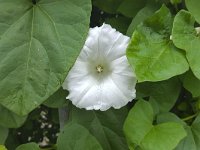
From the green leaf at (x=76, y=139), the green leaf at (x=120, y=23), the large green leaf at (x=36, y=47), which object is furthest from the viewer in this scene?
the green leaf at (x=120, y=23)

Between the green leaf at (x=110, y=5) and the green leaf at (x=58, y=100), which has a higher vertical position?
the green leaf at (x=110, y=5)

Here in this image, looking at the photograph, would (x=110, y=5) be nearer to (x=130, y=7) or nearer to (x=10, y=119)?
(x=130, y=7)

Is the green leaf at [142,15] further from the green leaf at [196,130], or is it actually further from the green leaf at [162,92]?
the green leaf at [196,130]

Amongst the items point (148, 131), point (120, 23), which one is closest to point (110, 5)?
point (120, 23)

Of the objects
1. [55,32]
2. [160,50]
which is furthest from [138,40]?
[55,32]

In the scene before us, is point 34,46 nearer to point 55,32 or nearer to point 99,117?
point 55,32

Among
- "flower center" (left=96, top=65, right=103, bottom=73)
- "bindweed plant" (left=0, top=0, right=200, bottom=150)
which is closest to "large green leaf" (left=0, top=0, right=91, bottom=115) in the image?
"bindweed plant" (left=0, top=0, right=200, bottom=150)

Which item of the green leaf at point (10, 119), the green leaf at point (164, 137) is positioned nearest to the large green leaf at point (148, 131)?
the green leaf at point (164, 137)
